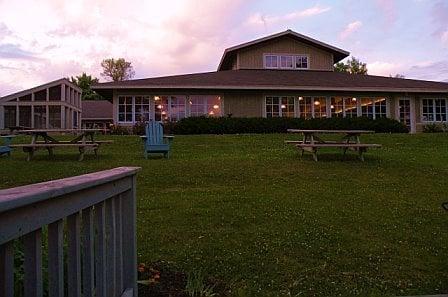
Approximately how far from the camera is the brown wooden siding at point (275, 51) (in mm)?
29141

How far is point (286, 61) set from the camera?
29594 mm

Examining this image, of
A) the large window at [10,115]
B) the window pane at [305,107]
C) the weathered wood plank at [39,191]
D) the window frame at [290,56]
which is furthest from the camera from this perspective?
the large window at [10,115]

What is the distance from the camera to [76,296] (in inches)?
80.7

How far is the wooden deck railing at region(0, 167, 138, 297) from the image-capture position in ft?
4.69

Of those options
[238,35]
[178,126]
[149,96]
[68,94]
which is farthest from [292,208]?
[238,35]

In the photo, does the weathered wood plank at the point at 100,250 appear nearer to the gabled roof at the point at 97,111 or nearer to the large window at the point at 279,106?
the large window at the point at 279,106

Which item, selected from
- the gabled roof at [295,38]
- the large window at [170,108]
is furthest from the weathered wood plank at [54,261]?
the gabled roof at [295,38]

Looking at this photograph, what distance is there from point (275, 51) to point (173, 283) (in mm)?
26528

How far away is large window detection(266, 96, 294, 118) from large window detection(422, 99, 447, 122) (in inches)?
302

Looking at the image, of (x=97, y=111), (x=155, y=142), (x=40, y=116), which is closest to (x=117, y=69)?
(x=97, y=111)

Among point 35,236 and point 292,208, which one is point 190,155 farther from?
point 35,236

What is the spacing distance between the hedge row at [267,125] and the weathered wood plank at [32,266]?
834 inches

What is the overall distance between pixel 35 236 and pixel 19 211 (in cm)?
19

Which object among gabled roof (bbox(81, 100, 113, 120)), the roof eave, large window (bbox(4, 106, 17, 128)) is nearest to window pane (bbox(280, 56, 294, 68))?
the roof eave
